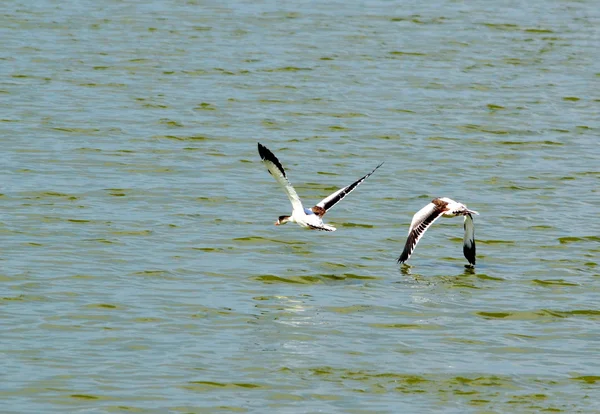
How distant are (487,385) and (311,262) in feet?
15.2

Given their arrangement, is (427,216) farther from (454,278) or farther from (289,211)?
(289,211)

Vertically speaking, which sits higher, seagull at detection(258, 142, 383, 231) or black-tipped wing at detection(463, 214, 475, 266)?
seagull at detection(258, 142, 383, 231)

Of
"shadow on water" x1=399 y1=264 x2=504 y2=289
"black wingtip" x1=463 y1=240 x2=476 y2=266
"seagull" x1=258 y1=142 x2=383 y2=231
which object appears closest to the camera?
"seagull" x1=258 y1=142 x2=383 y2=231

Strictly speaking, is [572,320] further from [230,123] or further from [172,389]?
[230,123]

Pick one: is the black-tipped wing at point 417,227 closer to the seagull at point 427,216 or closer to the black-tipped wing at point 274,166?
the seagull at point 427,216

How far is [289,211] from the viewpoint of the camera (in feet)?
63.5

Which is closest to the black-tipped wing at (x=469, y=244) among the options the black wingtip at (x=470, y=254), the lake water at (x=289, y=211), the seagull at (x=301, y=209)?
the black wingtip at (x=470, y=254)

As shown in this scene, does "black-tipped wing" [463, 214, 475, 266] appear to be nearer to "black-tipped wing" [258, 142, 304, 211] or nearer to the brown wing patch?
the brown wing patch

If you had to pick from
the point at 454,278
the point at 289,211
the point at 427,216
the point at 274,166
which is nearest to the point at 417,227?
the point at 427,216

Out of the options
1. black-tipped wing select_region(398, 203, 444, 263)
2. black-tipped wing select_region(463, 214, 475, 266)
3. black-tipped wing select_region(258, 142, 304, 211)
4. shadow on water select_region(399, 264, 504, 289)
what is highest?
black-tipped wing select_region(258, 142, 304, 211)

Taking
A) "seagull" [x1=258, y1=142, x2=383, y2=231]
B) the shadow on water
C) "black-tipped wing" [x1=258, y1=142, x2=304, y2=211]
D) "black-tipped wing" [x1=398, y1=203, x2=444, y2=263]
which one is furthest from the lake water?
"black-tipped wing" [x1=258, y1=142, x2=304, y2=211]

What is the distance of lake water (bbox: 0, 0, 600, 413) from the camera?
12320 mm

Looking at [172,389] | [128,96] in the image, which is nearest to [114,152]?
[128,96]

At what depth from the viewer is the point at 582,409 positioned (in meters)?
11.9
